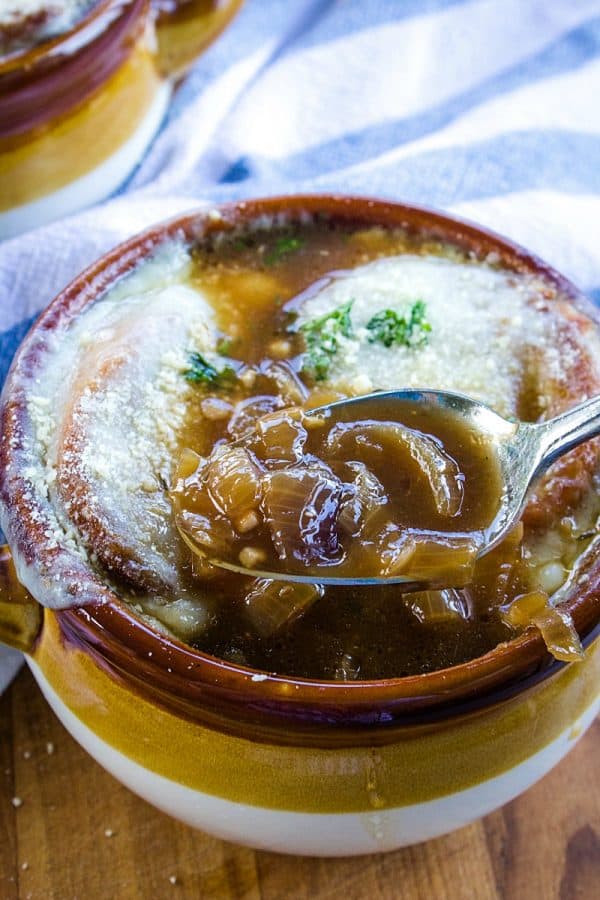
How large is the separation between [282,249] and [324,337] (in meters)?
0.20

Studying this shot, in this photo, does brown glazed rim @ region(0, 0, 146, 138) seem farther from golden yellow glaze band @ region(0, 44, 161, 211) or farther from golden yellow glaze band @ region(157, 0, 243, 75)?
golden yellow glaze band @ region(157, 0, 243, 75)

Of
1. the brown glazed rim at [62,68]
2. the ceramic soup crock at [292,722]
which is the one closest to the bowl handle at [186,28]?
the brown glazed rim at [62,68]

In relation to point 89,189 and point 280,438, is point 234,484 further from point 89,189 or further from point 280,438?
point 89,189

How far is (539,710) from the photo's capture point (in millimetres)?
1078

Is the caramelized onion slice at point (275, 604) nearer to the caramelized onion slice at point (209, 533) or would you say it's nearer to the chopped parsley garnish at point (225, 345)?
the caramelized onion slice at point (209, 533)

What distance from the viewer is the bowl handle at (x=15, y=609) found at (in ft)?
3.66

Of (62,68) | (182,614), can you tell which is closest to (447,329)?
(182,614)

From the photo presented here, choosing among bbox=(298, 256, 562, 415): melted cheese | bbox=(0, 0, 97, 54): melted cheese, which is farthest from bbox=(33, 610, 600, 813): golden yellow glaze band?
bbox=(0, 0, 97, 54): melted cheese

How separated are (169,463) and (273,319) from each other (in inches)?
11.7

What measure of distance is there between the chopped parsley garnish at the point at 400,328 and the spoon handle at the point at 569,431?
24 centimetres

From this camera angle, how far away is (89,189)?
6.29 ft

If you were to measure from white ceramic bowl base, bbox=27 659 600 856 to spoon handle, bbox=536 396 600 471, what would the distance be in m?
0.29

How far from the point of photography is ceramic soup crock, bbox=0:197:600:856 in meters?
0.98

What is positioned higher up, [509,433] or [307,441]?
[307,441]
